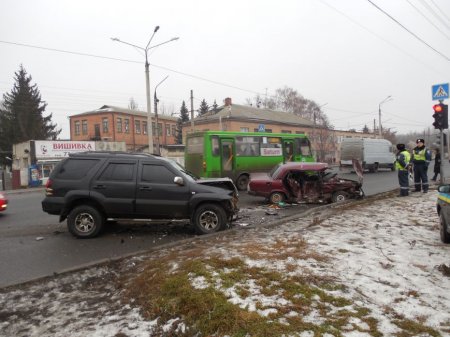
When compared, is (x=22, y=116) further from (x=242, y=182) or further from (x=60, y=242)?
(x=60, y=242)

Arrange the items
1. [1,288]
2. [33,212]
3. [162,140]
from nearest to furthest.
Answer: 1. [1,288]
2. [33,212]
3. [162,140]

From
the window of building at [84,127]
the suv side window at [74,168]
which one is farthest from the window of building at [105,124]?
the suv side window at [74,168]

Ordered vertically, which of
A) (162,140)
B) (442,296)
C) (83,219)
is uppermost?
(162,140)

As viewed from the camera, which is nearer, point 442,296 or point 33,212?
point 442,296

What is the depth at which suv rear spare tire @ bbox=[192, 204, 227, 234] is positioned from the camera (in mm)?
7586

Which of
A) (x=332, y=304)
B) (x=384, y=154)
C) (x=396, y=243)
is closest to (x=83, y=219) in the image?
(x=332, y=304)

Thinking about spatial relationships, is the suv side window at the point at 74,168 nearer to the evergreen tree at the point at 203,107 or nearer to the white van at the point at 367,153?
the white van at the point at 367,153

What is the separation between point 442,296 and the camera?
13.2 ft

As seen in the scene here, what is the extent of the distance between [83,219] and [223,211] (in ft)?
9.89

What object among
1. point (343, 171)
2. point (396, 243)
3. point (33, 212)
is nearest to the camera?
point (396, 243)

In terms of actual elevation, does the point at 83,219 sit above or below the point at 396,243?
above

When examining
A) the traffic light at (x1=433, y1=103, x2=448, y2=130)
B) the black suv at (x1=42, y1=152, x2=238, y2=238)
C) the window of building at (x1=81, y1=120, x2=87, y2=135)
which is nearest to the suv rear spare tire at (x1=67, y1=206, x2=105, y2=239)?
the black suv at (x1=42, y1=152, x2=238, y2=238)

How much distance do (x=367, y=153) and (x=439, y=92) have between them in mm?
18403

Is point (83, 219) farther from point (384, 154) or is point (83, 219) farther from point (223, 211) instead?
point (384, 154)
